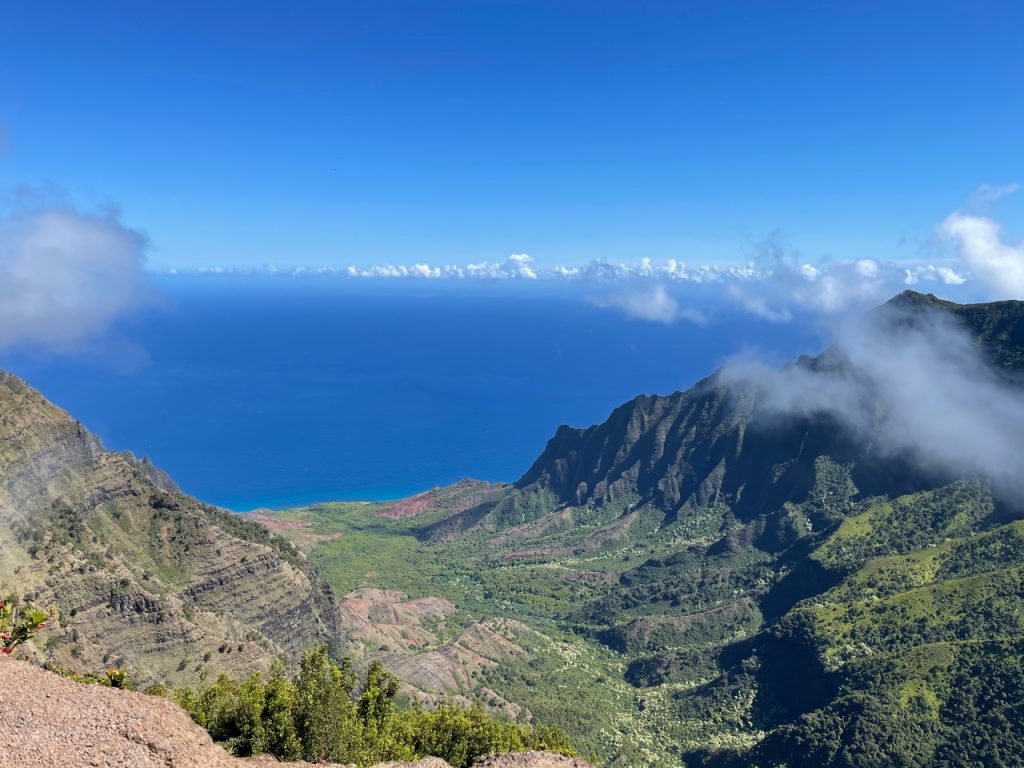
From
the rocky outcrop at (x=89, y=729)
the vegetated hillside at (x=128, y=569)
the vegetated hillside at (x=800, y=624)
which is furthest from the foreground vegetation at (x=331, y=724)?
the vegetated hillside at (x=800, y=624)

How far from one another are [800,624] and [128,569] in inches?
4708

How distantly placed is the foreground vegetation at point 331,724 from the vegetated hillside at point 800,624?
58.0 meters

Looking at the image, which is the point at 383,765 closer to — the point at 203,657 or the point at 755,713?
the point at 203,657

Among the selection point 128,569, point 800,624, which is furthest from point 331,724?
point 800,624

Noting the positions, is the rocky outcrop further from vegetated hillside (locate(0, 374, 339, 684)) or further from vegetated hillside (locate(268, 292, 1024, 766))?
vegetated hillside (locate(268, 292, 1024, 766))

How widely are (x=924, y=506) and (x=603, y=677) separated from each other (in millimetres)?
96831

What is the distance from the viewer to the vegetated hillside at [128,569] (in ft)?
249

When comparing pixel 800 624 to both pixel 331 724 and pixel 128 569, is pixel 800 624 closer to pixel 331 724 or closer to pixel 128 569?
pixel 331 724

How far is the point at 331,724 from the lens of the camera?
4447cm

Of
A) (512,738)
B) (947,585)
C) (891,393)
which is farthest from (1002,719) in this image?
(891,393)

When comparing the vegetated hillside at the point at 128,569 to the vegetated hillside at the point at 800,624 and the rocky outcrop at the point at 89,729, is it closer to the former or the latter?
the vegetated hillside at the point at 800,624

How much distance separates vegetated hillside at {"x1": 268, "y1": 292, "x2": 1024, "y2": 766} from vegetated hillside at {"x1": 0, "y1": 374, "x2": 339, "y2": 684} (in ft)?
105

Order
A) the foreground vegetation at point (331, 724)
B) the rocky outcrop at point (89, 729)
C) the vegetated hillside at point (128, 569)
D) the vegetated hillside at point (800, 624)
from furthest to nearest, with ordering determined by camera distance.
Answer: the vegetated hillside at point (800, 624) < the vegetated hillside at point (128, 569) < the foreground vegetation at point (331, 724) < the rocky outcrop at point (89, 729)

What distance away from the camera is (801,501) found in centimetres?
19450
